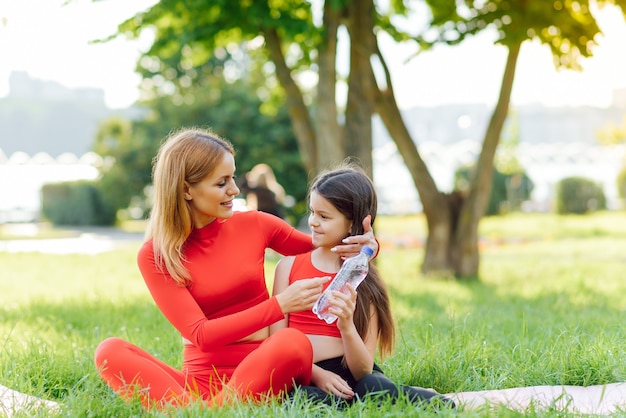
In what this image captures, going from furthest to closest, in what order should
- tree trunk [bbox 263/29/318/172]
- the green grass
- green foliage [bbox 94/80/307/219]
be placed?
green foliage [bbox 94/80/307/219] < tree trunk [bbox 263/29/318/172] < the green grass

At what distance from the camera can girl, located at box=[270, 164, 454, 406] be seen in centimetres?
348

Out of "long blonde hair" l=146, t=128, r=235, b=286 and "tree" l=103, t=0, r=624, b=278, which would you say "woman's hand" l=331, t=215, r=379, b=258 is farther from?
"tree" l=103, t=0, r=624, b=278

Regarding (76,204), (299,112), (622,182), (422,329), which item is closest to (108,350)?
(422,329)

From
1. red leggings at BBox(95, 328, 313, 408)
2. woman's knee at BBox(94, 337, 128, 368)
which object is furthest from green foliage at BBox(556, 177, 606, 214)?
woman's knee at BBox(94, 337, 128, 368)

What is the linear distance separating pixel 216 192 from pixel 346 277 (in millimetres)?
706

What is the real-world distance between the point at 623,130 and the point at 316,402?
85.1ft

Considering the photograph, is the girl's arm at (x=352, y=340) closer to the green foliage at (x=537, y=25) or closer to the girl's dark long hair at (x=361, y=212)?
the girl's dark long hair at (x=361, y=212)

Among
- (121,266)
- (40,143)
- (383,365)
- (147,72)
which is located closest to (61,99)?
(40,143)

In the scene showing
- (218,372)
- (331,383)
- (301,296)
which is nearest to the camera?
(301,296)

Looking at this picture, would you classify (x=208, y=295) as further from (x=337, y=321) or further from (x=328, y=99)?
(x=328, y=99)

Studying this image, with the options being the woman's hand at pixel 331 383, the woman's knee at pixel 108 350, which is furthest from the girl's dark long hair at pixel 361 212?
the woman's knee at pixel 108 350

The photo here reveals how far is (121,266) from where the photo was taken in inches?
486

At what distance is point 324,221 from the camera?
3617 millimetres

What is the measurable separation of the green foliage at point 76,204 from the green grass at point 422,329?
14666 mm
